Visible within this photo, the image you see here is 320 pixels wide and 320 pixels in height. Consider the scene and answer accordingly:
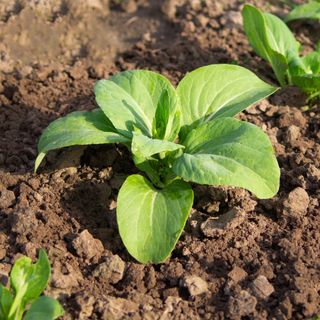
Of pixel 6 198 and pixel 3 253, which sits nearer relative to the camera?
pixel 3 253

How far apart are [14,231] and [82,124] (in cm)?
73

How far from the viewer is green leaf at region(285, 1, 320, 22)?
16.7 ft

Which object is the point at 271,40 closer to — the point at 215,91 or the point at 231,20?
the point at 231,20

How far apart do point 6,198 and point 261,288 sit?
1463mm

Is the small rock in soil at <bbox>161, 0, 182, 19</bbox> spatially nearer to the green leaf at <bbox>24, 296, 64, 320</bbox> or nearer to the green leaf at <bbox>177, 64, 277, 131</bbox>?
the green leaf at <bbox>177, 64, 277, 131</bbox>

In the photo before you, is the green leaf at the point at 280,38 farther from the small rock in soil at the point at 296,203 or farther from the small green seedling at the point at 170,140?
the small rock in soil at the point at 296,203

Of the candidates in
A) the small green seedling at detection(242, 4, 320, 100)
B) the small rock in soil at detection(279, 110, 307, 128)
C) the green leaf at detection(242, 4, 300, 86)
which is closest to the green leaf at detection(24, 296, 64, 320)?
the small rock in soil at detection(279, 110, 307, 128)

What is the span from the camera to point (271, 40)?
457 centimetres

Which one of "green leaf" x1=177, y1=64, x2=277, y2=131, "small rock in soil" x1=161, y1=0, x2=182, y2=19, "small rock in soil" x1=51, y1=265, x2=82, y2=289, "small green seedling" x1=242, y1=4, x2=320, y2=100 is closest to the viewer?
"small rock in soil" x1=51, y1=265, x2=82, y2=289

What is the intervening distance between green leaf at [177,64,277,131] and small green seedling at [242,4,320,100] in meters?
0.46

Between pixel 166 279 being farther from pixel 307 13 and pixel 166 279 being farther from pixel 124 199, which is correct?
pixel 307 13

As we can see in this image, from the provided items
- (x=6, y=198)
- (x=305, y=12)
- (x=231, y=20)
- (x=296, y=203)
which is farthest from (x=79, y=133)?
(x=305, y=12)

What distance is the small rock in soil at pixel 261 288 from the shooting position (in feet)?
10.5

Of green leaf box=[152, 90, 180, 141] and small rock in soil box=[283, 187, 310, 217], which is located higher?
green leaf box=[152, 90, 180, 141]
